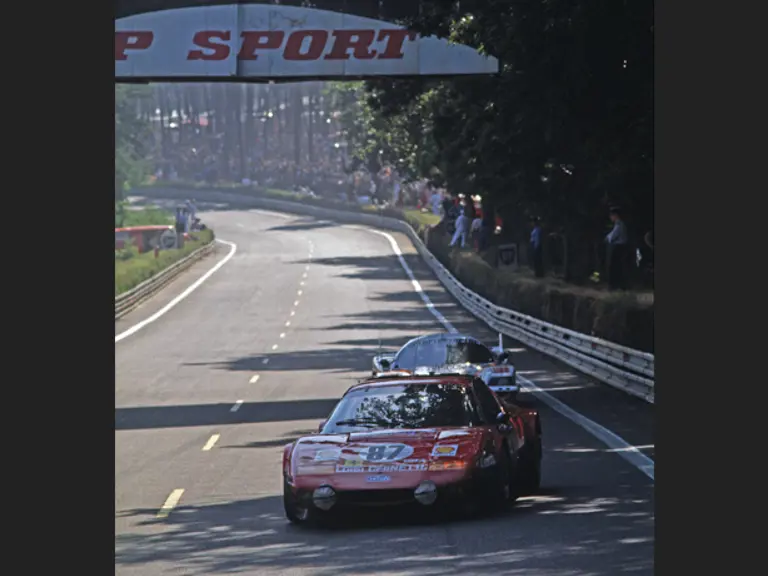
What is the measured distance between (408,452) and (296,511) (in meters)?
1.17

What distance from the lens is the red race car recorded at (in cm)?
1619

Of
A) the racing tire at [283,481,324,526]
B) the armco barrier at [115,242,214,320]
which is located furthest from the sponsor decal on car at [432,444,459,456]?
the armco barrier at [115,242,214,320]

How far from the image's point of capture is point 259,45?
3934 centimetres

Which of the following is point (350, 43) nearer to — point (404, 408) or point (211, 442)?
point (211, 442)

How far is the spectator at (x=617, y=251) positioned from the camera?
3822 cm

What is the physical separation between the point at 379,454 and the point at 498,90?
1672cm

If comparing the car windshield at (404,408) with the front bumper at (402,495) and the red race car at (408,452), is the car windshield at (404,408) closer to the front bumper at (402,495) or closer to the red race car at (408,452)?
the red race car at (408,452)

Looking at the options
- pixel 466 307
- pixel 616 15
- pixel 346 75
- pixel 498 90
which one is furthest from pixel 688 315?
pixel 466 307

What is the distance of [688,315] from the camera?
1577 centimetres

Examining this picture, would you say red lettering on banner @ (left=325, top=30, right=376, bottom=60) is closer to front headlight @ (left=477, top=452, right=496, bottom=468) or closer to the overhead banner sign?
the overhead banner sign

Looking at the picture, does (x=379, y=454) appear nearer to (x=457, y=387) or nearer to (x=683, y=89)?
(x=457, y=387)

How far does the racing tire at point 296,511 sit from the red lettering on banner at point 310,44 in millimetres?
23399

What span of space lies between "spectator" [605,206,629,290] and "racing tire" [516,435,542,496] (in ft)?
65.0

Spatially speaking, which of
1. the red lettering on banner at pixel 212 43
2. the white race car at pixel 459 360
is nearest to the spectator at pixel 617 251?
the red lettering on banner at pixel 212 43
